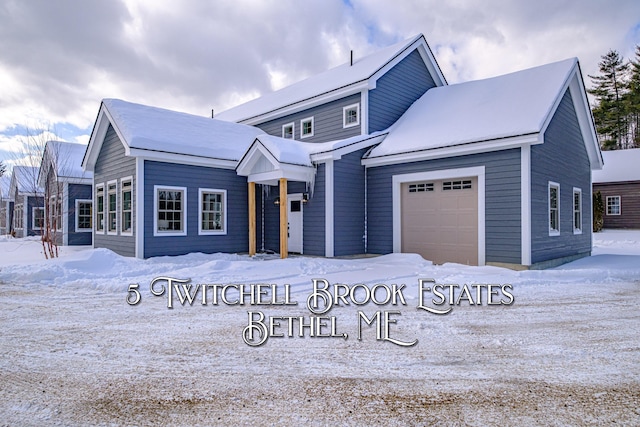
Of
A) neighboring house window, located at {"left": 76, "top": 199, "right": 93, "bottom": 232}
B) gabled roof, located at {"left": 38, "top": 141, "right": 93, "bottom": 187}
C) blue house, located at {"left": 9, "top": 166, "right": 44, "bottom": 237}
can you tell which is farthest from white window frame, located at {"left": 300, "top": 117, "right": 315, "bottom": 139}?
blue house, located at {"left": 9, "top": 166, "right": 44, "bottom": 237}

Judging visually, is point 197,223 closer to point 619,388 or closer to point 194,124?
point 194,124

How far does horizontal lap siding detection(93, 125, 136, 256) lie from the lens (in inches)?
462

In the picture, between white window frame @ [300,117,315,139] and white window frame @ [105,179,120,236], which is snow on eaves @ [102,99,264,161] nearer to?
white window frame @ [105,179,120,236]

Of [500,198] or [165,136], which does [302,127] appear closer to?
[165,136]

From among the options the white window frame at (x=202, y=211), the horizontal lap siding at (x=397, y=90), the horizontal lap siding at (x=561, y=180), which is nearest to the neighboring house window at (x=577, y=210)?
the horizontal lap siding at (x=561, y=180)

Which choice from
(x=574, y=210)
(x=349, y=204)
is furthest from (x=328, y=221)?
(x=574, y=210)

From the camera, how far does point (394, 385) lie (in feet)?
11.1

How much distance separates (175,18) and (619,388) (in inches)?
640

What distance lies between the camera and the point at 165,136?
1211cm

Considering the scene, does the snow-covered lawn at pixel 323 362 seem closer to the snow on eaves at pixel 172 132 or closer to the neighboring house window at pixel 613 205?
the snow on eaves at pixel 172 132

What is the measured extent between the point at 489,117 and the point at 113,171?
11171 mm

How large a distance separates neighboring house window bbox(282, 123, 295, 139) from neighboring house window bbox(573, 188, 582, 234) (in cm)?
990

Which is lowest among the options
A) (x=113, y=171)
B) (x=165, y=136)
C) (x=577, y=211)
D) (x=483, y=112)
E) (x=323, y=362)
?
(x=323, y=362)

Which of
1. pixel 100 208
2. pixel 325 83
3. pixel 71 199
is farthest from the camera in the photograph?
pixel 71 199
